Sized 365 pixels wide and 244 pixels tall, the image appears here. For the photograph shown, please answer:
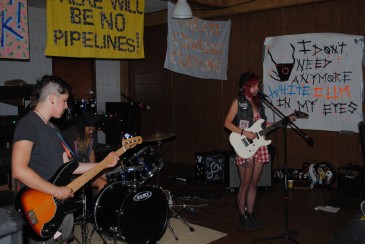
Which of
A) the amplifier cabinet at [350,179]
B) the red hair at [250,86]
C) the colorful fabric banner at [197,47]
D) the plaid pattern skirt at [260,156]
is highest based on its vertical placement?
the colorful fabric banner at [197,47]

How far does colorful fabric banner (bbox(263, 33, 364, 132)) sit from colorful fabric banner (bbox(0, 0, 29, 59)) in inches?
161

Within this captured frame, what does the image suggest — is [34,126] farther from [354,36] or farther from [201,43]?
[354,36]

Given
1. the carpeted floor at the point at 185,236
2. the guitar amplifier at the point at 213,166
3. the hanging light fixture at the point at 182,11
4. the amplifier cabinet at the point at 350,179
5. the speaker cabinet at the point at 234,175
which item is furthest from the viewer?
the guitar amplifier at the point at 213,166

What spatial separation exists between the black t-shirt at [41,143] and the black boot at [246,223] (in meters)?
Answer: 2.61

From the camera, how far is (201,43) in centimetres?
699

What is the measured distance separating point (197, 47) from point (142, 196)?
3.65m

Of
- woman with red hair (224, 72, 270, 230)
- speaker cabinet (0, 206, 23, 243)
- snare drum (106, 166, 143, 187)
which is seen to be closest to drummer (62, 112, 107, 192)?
snare drum (106, 166, 143, 187)

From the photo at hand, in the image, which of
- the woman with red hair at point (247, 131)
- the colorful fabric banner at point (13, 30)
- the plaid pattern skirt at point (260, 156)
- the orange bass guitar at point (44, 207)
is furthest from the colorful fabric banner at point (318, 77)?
the orange bass guitar at point (44, 207)

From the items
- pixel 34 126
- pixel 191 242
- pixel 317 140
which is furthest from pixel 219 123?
pixel 34 126

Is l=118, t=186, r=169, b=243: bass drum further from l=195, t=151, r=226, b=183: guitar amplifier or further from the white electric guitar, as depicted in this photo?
l=195, t=151, r=226, b=183: guitar amplifier

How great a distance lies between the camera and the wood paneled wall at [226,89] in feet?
21.4

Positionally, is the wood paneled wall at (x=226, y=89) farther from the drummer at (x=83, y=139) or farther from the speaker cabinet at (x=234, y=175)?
the drummer at (x=83, y=139)

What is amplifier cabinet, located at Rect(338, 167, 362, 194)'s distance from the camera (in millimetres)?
6023

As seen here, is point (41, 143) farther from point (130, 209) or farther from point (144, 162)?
point (144, 162)
